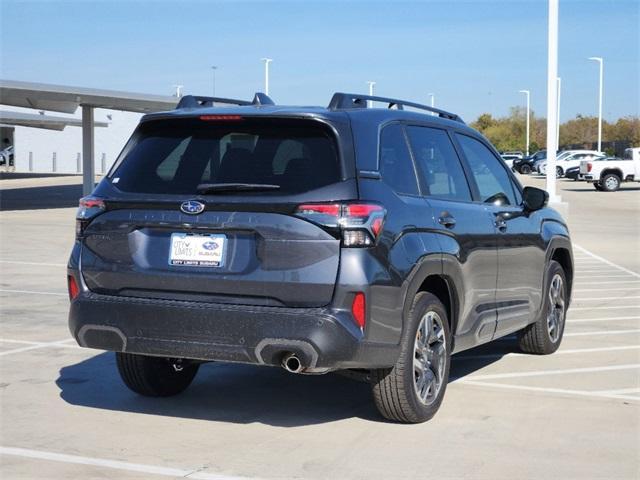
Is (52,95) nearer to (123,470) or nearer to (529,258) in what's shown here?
(529,258)

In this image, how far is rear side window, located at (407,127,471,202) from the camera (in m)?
6.65

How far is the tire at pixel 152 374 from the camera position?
22.5 feet

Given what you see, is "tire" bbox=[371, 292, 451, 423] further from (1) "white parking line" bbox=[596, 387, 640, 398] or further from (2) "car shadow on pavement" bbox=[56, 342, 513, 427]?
(1) "white parking line" bbox=[596, 387, 640, 398]

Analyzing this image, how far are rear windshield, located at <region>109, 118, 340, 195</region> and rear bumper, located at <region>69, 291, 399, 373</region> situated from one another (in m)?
0.67

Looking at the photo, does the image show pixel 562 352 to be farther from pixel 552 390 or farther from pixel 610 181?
pixel 610 181

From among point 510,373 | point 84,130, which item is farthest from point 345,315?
point 84,130

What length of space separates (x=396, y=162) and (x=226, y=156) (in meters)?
1.01

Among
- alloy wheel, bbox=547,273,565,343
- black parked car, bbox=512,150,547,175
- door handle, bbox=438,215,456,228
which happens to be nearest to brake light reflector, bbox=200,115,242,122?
door handle, bbox=438,215,456,228

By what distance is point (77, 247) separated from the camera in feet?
20.6

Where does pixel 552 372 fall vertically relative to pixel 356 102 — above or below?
below

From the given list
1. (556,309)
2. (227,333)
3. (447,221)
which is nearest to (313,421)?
(227,333)

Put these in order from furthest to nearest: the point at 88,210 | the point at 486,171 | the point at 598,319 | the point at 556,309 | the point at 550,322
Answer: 1. the point at 598,319
2. the point at 556,309
3. the point at 550,322
4. the point at 486,171
5. the point at 88,210

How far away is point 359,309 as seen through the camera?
562cm

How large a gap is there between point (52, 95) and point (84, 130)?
12.1ft
